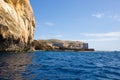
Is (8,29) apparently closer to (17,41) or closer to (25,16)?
(17,41)

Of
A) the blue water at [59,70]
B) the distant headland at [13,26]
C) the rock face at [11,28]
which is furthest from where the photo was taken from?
the distant headland at [13,26]

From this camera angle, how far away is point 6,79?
17.0 metres

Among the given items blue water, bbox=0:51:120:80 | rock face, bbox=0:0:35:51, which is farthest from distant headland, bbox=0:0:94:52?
blue water, bbox=0:51:120:80

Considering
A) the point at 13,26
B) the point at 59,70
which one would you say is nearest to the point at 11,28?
the point at 13,26

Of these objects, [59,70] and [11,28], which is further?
[11,28]

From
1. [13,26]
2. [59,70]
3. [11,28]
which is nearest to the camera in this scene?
Answer: [59,70]

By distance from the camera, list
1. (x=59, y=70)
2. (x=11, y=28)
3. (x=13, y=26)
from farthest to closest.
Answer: (x=13, y=26)
(x=11, y=28)
(x=59, y=70)

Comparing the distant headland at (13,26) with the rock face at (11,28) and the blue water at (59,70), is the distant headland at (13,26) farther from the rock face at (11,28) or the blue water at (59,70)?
the blue water at (59,70)

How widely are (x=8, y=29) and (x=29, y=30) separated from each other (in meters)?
27.0

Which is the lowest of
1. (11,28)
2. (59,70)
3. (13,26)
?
(59,70)

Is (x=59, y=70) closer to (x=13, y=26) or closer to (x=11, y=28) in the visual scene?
(x=11, y=28)

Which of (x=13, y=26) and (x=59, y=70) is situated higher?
(x=13, y=26)

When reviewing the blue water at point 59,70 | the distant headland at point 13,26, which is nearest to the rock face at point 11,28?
the distant headland at point 13,26

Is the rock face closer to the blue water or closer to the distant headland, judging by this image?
the distant headland
